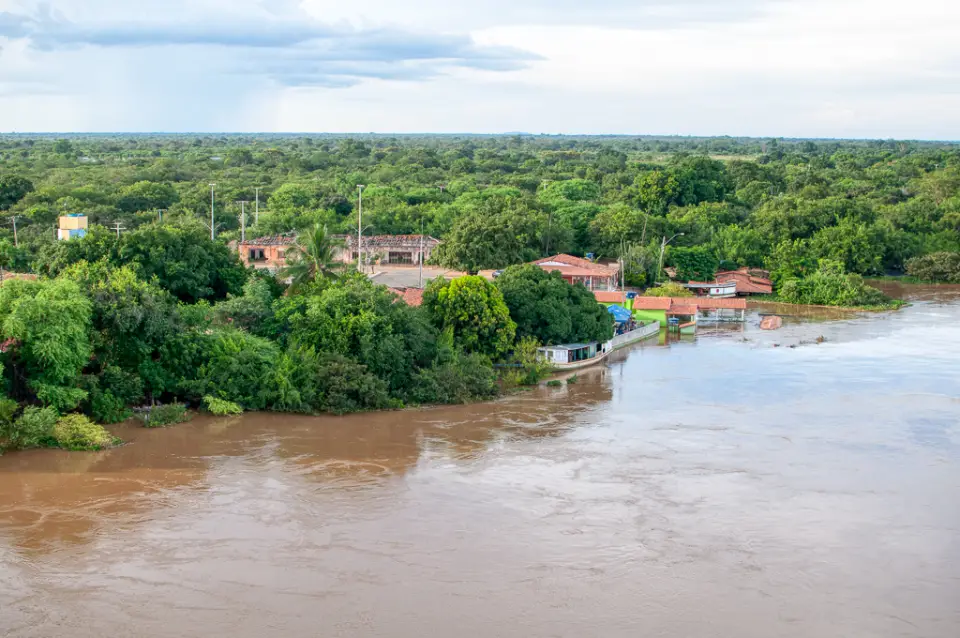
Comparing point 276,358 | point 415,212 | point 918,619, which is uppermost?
point 415,212

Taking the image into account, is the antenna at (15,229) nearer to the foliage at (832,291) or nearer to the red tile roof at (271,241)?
the red tile roof at (271,241)

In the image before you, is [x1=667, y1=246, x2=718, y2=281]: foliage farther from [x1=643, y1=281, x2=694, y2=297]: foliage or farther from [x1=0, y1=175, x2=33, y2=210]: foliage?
[x1=0, y1=175, x2=33, y2=210]: foliage

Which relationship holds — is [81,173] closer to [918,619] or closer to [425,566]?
[425,566]

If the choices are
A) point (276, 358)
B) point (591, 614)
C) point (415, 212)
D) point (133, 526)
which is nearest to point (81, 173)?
point (415, 212)

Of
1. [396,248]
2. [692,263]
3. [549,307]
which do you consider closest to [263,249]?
[396,248]

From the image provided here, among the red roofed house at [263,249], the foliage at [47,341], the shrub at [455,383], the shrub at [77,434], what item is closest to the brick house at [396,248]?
the red roofed house at [263,249]

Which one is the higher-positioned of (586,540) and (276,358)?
(276,358)
